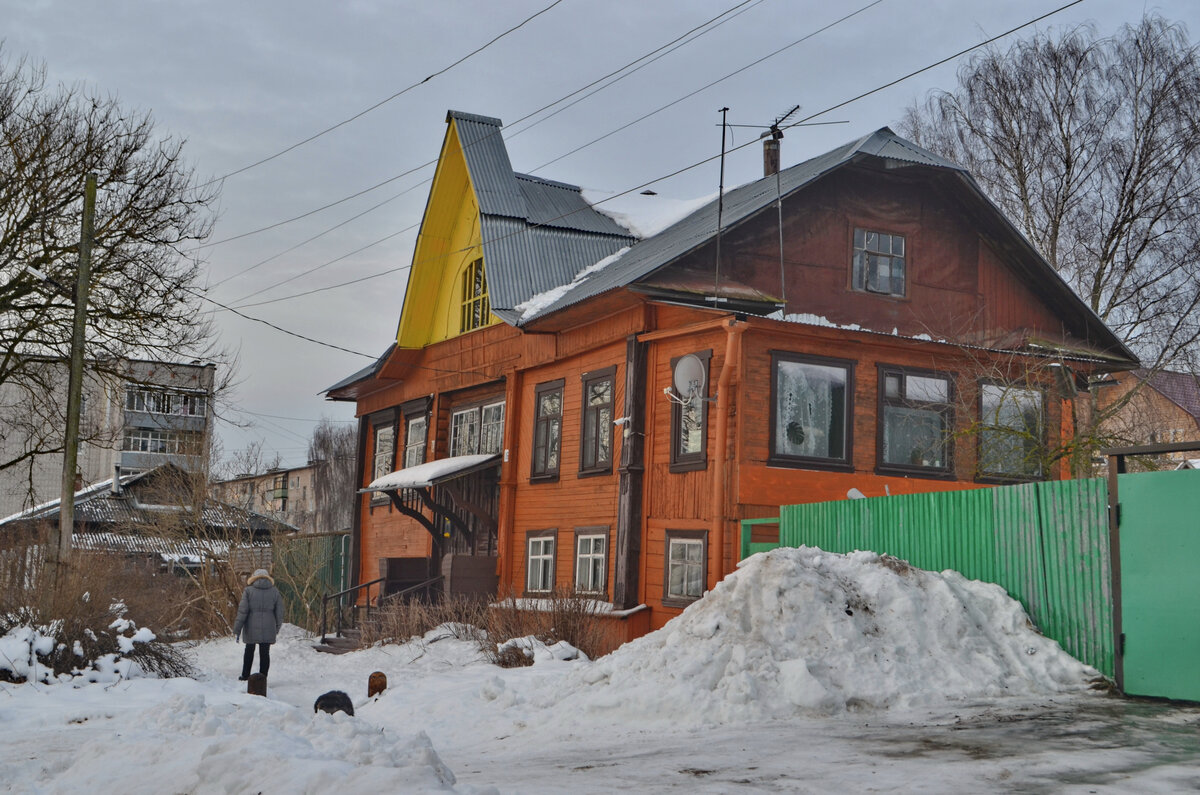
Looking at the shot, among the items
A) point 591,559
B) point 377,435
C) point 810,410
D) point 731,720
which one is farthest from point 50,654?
point 377,435

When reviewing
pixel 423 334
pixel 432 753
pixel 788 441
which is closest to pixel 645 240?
pixel 423 334

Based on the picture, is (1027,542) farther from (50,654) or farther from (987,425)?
(50,654)

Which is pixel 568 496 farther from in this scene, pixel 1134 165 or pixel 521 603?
pixel 1134 165

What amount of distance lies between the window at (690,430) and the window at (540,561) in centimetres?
375

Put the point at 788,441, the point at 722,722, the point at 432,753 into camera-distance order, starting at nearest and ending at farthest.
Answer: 1. the point at 432,753
2. the point at 722,722
3. the point at 788,441

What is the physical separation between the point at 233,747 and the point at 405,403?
21143mm

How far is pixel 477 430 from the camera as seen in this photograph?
24.7 meters

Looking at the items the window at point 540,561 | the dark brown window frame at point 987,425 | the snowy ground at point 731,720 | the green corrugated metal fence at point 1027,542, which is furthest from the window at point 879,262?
the snowy ground at point 731,720

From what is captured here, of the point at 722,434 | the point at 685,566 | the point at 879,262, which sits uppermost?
the point at 879,262

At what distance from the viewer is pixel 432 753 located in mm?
6781

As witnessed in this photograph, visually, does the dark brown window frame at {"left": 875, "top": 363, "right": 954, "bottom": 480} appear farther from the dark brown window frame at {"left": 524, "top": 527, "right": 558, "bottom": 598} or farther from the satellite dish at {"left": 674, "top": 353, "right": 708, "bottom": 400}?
the dark brown window frame at {"left": 524, "top": 527, "right": 558, "bottom": 598}

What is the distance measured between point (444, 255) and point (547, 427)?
20.0 ft

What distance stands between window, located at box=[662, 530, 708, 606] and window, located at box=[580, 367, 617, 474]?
216cm

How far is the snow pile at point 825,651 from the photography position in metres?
10.3
